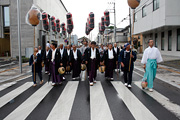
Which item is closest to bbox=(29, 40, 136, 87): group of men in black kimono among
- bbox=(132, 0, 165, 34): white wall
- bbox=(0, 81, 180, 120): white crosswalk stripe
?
bbox=(0, 81, 180, 120): white crosswalk stripe

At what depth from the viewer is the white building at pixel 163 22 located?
1605 cm

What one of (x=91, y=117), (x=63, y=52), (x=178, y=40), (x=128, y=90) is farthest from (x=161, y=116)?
(x=178, y=40)

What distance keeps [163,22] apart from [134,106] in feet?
48.4

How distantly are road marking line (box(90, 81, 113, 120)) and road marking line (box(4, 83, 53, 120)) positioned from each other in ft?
5.49

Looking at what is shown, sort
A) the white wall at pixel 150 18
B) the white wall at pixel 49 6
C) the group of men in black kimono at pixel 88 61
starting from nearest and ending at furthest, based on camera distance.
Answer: the group of men in black kimono at pixel 88 61 < the white wall at pixel 150 18 < the white wall at pixel 49 6

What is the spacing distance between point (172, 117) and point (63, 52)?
5.50m

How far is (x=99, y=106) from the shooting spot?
439 centimetres

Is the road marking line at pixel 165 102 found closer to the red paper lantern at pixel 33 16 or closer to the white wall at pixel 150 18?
the red paper lantern at pixel 33 16

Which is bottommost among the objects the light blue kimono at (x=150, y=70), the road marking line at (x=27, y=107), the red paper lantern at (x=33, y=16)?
the road marking line at (x=27, y=107)

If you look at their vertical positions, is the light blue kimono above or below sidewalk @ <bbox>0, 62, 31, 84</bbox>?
above

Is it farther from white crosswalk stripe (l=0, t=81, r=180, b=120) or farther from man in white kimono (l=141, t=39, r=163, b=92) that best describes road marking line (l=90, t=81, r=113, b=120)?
man in white kimono (l=141, t=39, r=163, b=92)

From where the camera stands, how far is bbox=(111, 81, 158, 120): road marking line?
3752mm

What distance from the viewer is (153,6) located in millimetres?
19766

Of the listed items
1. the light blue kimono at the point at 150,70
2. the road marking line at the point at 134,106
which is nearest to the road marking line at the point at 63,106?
the road marking line at the point at 134,106
